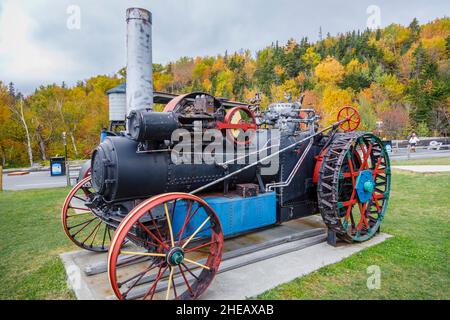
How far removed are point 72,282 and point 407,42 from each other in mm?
79380

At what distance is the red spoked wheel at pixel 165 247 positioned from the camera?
2.97m

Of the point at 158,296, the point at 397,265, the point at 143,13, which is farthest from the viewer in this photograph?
the point at 143,13

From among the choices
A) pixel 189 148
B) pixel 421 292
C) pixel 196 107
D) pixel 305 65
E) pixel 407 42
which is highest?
pixel 407 42

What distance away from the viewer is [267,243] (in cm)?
499

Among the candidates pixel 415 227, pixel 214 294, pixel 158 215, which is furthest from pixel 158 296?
pixel 415 227

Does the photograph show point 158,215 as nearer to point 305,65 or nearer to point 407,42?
point 305,65

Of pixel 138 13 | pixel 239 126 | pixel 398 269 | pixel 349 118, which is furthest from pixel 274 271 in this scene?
pixel 138 13

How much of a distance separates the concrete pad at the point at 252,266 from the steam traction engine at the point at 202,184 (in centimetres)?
24

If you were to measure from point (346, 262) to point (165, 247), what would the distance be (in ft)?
8.99

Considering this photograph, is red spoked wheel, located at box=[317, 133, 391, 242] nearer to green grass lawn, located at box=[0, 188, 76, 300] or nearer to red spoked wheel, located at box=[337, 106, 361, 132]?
red spoked wheel, located at box=[337, 106, 361, 132]

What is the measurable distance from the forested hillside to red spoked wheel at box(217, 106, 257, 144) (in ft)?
61.0

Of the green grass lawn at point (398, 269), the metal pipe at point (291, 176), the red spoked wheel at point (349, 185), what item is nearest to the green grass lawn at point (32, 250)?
the green grass lawn at point (398, 269)

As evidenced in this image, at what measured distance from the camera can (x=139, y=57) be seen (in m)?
5.28

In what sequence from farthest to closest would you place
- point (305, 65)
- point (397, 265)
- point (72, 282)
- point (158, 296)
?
point (305, 65) → point (397, 265) → point (72, 282) → point (158, 296)
